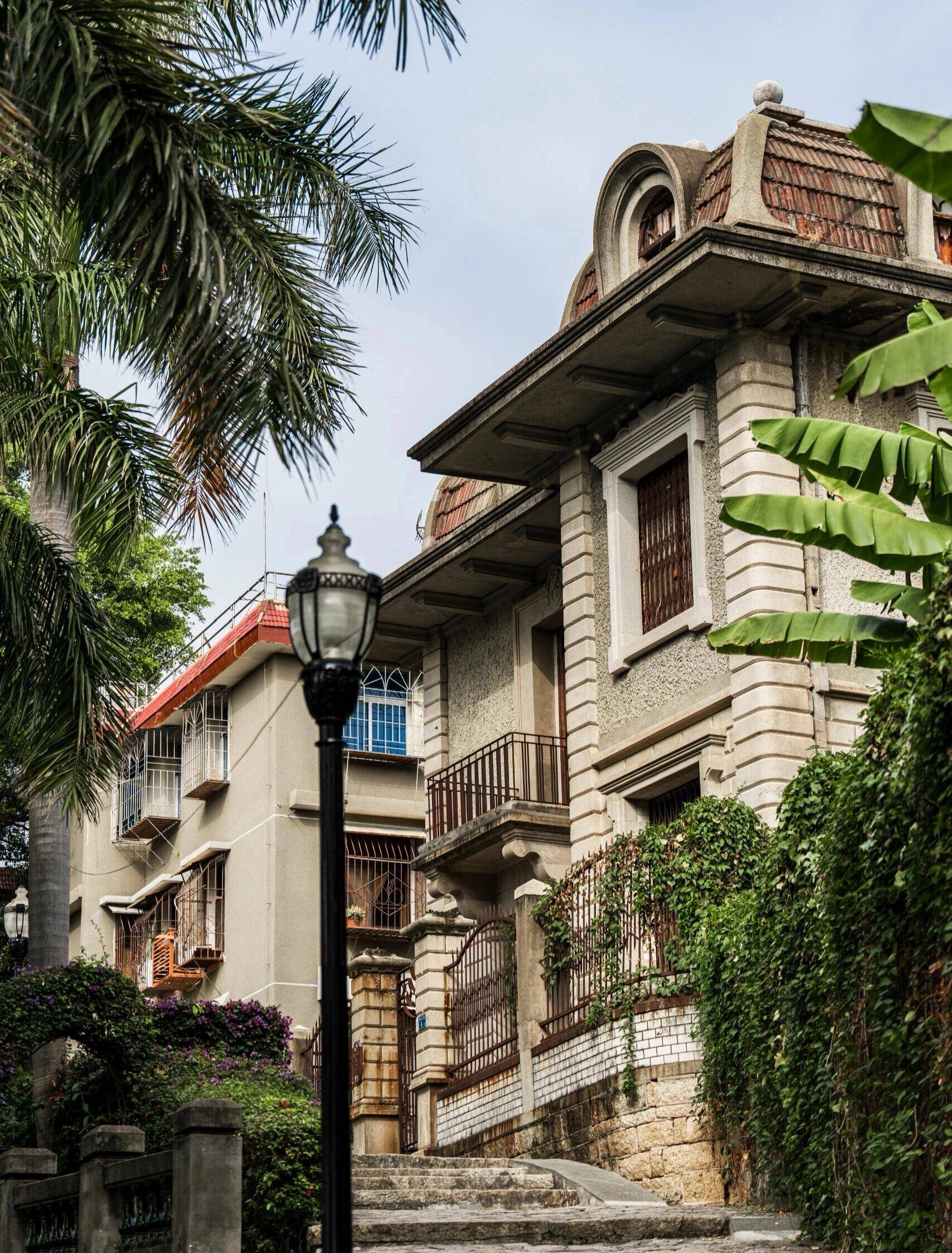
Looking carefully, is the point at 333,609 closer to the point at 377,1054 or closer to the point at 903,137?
the point at 903,137

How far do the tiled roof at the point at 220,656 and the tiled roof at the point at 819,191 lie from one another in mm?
13839

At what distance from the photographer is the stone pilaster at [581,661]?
22359 mm

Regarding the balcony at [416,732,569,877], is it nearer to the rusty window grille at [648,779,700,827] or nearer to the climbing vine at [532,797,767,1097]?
the rusty window grille at [648,779,700,827]

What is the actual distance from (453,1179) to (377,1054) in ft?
22.2

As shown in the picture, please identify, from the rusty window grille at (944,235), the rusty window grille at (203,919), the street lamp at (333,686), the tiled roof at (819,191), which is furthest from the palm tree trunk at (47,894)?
the rusty window grille at (203,919)

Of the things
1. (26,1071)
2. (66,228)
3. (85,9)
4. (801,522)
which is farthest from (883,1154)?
(26,1071)

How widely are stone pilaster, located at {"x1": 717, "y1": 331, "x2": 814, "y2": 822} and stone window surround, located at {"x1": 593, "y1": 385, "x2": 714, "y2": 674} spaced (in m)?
0.42

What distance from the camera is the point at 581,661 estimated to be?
22.6 metres

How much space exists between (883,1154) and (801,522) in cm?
511

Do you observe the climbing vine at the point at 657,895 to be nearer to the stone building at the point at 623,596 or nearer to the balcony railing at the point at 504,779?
the stone building at the point at 623,596

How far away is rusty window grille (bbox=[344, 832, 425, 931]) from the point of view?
34.8 meters

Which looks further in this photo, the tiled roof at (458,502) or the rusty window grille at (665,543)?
the tiled roof at (458,502)

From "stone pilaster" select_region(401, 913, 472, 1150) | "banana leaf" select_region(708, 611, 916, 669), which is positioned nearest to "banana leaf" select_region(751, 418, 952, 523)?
"banana leaf" select_region(708, 611, 916, 669)

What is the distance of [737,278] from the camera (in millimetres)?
19734
